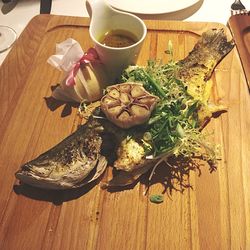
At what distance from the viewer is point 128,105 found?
1177 mm

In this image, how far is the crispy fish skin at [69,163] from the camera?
1.11 metres

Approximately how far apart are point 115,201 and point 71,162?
209 millimetres

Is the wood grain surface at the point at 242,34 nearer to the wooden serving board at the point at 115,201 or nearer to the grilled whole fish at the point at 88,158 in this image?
the wooden serving board at the point at 115,201

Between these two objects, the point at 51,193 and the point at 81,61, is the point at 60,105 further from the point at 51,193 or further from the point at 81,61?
the point at 51,193

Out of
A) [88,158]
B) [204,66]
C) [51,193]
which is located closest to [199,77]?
[204,66]

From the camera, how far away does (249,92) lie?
1.46 m

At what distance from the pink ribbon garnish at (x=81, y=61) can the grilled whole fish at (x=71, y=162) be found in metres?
0.21

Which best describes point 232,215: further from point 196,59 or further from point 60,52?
point 60,52

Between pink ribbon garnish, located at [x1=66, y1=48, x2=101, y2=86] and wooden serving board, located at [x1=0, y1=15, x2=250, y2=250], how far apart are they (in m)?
0.15

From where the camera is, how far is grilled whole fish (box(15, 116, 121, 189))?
1113 millimetres

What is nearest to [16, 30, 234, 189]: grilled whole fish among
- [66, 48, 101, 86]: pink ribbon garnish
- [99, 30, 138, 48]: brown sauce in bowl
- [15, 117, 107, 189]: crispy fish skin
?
[15, 117, 107, 189]: crispy fish skin

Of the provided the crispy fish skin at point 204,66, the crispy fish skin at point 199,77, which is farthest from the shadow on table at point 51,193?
the crispy fish skin at point 204,66

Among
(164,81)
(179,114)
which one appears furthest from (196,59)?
(179,114)

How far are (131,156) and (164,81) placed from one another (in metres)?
0.36
